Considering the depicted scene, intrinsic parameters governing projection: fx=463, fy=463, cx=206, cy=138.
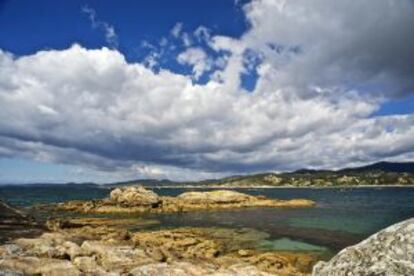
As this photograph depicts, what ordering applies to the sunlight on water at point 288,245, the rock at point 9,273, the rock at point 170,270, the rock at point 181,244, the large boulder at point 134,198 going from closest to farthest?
the rock at point 9,273, the rock at point 170,270, the rock at point 181,244, the sunlight on water at point 288,245, the large boulder at point 134,198

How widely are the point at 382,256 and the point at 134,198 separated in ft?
392

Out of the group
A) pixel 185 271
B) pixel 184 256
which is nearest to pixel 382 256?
pixel 185 271

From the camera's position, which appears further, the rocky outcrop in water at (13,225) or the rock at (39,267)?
the rocky outcrop in water at (13,225)

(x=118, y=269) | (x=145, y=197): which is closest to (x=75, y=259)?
(x=118, y=269)

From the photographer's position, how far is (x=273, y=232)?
69938 millimetres

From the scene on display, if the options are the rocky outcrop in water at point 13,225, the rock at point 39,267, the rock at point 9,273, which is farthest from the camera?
the rocky outcrop in water at point 13,225

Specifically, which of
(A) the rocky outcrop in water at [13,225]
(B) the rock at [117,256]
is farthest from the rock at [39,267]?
(A) the rocky outcrop in water at [13,225]

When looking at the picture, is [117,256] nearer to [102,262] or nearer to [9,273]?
[102,262]

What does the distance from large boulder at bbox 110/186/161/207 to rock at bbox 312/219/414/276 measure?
115m

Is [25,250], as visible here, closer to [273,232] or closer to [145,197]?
[273,232]

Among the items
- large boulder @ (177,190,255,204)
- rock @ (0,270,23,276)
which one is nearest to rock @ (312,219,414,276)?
rock @ (0,270,23,276)

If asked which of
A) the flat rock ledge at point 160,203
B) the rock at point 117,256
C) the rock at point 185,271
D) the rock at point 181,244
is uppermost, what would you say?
the flat rock ledge at point 160,203

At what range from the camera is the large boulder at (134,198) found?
124238 mm

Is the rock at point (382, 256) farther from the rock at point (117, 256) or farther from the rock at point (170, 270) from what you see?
the rock at point (117, 256)
